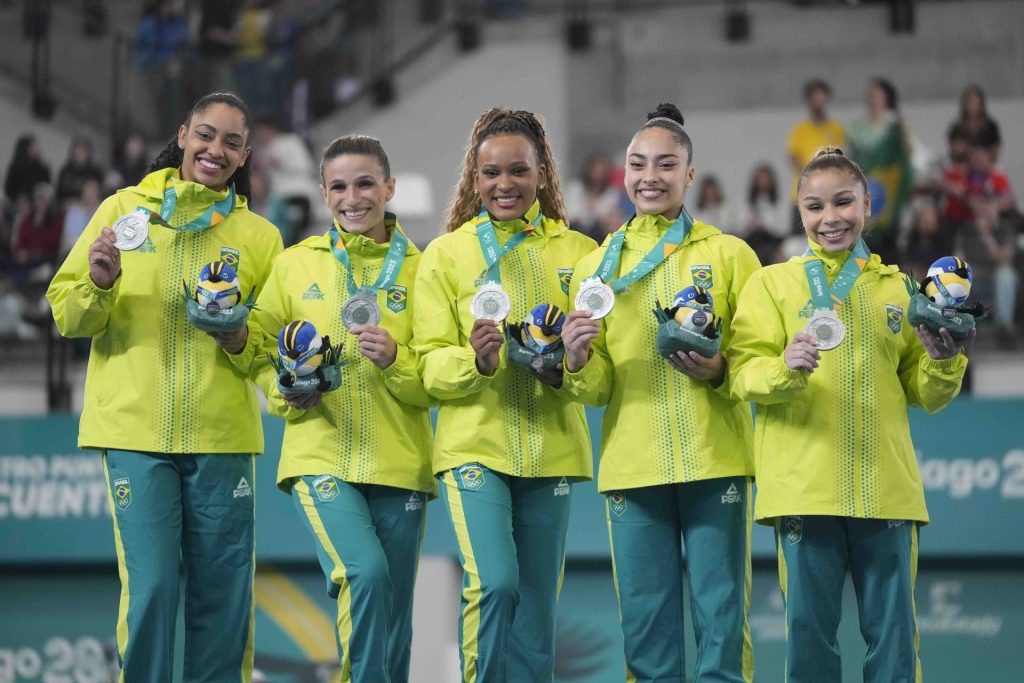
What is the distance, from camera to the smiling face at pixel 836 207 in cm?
436

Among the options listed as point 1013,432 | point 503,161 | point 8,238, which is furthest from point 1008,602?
point 8,238

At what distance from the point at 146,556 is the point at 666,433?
171 cm

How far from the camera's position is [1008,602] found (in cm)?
702

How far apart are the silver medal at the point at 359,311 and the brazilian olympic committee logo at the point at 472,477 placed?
1.83 ft

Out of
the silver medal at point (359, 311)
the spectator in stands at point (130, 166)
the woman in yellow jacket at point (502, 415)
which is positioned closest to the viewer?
the woman in yellow jacket at point (502, 415)

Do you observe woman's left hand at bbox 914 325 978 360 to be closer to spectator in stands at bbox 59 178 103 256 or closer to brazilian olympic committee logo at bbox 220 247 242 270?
brazilian olympic committee logo at bbox 220 247 242 270

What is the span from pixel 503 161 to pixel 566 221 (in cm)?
42

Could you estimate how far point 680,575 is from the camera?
420cm

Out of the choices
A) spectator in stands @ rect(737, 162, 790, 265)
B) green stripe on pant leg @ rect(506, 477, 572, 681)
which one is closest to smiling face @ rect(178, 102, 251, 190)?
green stripe on pant leg @ rect(506, 477, 572, 681)

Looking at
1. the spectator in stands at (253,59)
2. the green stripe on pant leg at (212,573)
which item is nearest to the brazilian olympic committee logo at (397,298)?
the green stripe on pant leg at (212,573)

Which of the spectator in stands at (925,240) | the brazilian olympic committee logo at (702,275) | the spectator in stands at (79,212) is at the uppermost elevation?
the spectator in stands at (79,212)

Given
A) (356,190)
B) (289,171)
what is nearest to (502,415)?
(356,190)

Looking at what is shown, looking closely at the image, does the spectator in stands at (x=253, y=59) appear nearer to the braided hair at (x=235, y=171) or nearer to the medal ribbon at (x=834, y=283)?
the braided hair at (x=235, y=171)

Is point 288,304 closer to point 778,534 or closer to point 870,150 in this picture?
point 778,534
